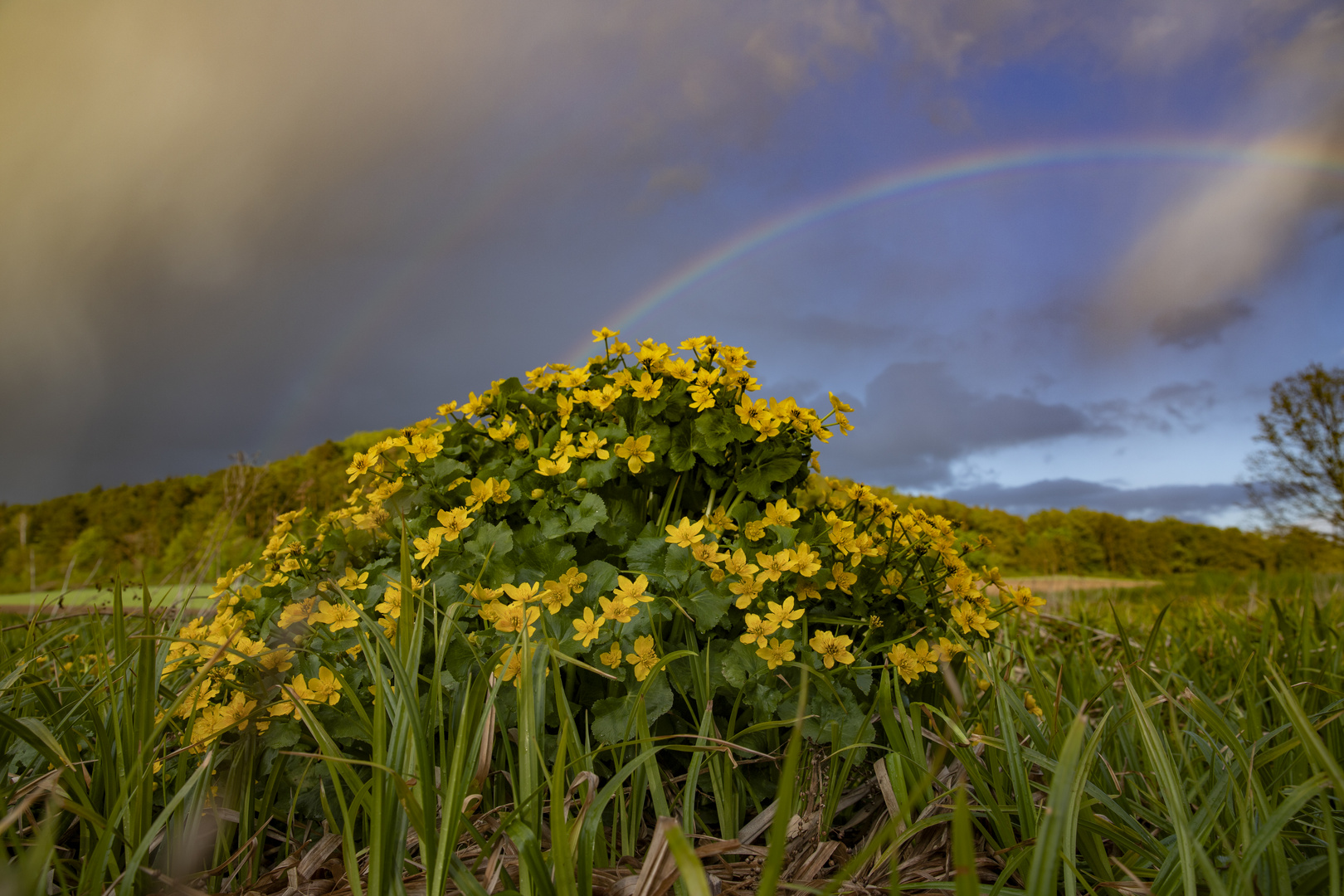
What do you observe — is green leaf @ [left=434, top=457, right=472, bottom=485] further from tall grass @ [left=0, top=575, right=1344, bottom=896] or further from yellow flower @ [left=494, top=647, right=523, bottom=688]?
yellow flower @ [left=494, top=647, right=523, bottom=688]

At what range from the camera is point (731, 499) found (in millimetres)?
1856

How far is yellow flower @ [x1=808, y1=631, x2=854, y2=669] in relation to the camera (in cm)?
149

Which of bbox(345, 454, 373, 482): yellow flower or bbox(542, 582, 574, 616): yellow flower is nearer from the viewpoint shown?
bbox(542, 582, 574, 616): yellow flower

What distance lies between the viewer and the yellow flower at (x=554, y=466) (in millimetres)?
1641

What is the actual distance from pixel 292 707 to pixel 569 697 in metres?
0.57

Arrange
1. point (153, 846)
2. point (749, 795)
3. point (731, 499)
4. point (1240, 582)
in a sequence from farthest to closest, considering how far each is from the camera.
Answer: point (1240, 582)
point (731, 499)
point (749, 795)
point (153, 846)

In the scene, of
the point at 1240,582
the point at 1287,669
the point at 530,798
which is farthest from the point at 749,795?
the point at 1240,582

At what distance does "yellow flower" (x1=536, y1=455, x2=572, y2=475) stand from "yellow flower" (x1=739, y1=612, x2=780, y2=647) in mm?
543

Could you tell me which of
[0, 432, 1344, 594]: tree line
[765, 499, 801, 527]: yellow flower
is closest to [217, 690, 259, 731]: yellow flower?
[765, 499, 801, 527]: yellow flower

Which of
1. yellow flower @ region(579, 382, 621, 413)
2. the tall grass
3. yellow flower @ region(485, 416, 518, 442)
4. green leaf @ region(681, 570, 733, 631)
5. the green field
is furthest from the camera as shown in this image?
the green field

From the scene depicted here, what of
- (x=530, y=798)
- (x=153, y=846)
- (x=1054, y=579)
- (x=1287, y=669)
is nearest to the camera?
(x=530, y=798)

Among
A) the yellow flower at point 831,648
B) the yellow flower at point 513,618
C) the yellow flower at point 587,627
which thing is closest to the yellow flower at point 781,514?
the yellow flower at point 831,648

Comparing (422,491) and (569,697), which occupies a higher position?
(422,491)

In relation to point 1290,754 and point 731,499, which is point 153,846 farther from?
point 1290,754
